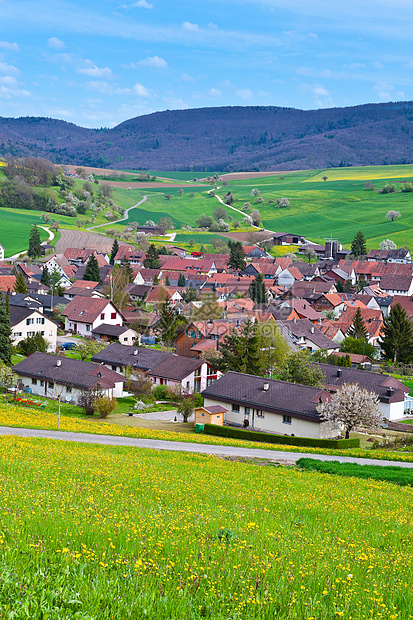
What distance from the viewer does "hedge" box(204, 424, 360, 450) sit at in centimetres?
4159

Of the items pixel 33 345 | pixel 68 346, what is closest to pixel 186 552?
pixel 33 345

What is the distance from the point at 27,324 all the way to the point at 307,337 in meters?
38.8

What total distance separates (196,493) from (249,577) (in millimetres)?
7702

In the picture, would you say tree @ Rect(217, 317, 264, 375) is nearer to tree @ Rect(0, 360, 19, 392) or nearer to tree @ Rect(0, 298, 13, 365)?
tree @ Rect(0, 360, 19, 392)

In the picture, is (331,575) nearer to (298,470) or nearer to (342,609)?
(342,609)

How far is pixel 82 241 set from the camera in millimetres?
176500

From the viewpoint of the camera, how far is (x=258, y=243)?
193000mm

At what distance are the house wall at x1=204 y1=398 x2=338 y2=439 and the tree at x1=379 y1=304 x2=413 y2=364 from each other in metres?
35.7

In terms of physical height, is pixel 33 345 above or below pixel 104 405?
above

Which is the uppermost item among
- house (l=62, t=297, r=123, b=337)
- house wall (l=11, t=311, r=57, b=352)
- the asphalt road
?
house (l=62, t=297, r=123, b=337)

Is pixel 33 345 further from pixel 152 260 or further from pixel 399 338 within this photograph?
pixel 152 260

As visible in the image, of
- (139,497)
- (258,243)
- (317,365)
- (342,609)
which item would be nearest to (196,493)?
(139,497)

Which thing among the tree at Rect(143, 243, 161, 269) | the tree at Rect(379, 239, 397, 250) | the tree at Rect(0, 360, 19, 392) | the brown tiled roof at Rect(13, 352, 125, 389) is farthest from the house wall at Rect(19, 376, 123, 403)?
the tree at Rect(379, 239, 397, 250)

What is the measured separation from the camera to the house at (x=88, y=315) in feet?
278
